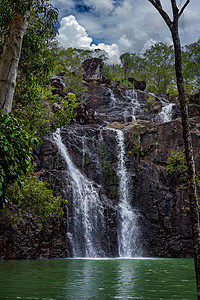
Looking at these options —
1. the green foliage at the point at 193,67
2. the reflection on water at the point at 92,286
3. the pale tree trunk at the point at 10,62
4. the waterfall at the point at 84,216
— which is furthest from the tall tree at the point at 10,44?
the green foliage at the point at 193,67

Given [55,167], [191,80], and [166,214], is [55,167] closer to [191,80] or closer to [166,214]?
[166,214]

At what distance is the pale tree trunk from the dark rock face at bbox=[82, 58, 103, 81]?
53516 mm

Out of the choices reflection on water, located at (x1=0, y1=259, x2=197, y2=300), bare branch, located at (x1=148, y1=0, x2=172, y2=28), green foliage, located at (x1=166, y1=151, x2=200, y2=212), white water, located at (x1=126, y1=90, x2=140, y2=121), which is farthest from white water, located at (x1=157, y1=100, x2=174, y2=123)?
bare branch, located at (x1=148, y1=0, x2=172, y2=28)

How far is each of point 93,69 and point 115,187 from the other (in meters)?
40.7

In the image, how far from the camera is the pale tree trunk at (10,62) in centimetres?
616

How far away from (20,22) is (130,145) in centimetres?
2132

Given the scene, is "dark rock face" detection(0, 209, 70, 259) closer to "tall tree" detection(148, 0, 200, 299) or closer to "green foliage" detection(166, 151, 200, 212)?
"green foliage" detection(166, 151, 200, 212)

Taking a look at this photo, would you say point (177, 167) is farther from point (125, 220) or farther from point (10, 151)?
point (10, 151)

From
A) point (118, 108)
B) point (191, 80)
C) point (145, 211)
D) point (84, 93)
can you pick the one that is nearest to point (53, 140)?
point (145, 211)

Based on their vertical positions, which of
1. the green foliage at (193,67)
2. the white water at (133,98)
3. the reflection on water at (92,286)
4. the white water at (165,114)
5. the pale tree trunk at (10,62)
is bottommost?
the reflection on water at (92,286)

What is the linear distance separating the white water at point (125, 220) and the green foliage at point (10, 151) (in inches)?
721

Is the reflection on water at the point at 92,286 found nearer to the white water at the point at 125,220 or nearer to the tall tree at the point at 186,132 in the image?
the tall tree at the point at 186,132

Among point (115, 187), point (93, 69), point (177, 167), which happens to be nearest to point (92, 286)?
point (115, 187)

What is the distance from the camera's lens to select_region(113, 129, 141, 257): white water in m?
22.2
